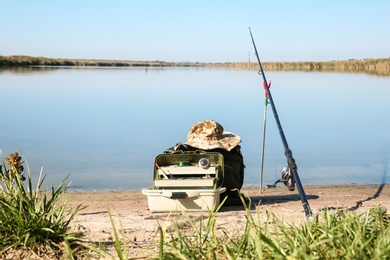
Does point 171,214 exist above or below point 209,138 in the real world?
below

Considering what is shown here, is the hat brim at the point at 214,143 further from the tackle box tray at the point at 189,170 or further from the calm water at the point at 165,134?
the calm water at the point at 165,134

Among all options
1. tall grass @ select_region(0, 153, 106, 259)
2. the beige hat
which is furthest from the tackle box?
tall grass @ select_region(0, 153, 106, 259)

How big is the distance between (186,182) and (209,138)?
2.57 feet

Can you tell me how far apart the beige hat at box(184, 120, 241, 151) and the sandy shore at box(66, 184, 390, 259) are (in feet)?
2.29

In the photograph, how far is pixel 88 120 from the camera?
71.7ft

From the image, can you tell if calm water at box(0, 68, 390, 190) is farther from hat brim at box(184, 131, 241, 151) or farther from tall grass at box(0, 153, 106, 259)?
tall grass at box(0, 153, 106, 259)

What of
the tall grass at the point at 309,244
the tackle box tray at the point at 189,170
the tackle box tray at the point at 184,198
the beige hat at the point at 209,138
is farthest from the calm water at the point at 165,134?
the tall grass at the point at 309,244

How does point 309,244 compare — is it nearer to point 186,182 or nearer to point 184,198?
point 184,198

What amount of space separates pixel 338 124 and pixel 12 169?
17011mm

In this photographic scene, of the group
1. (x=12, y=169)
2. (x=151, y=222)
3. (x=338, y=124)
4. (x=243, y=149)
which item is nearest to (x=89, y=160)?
(x=243, y=149)

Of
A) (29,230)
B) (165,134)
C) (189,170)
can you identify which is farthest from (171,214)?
(165,134)

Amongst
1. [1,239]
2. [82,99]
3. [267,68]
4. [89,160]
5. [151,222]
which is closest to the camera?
[1,239]

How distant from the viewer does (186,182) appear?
24.1ft

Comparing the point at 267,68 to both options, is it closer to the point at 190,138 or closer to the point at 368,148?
the point at 368,148
